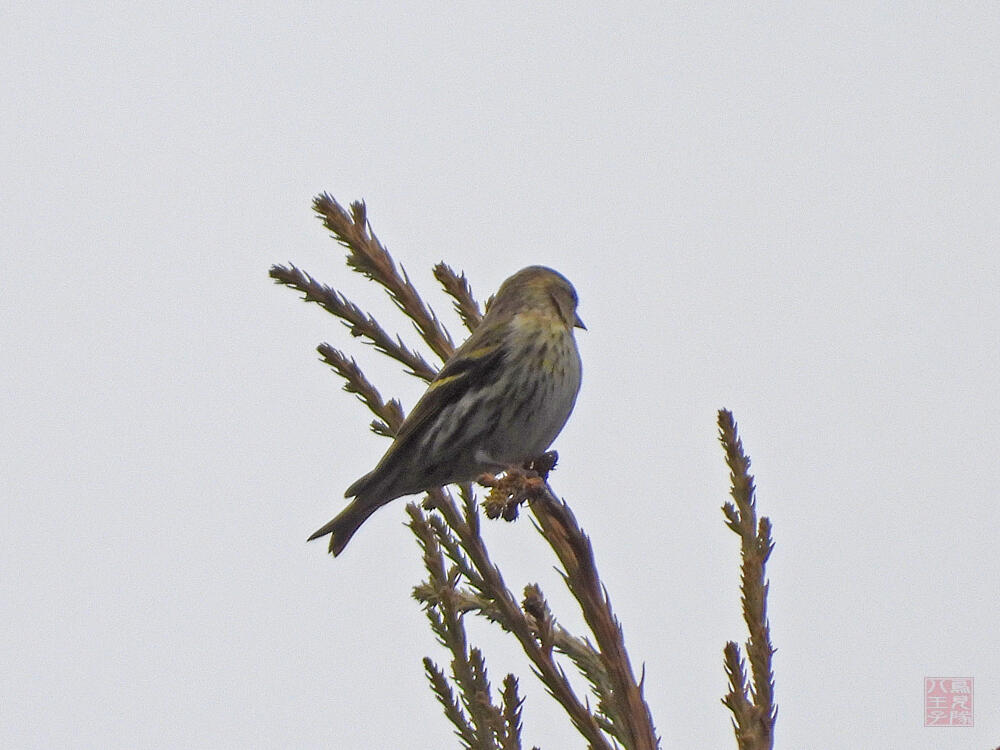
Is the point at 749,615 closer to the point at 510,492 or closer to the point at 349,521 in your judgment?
the point at 510,492

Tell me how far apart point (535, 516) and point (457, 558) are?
369 mm

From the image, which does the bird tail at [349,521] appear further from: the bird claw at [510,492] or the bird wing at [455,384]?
the bird claw at [510,492]

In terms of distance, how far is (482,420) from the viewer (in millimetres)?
3996

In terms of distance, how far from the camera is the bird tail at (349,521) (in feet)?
13.0

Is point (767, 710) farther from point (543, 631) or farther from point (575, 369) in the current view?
point (575, 369)

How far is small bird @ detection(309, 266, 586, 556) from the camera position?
390 cm

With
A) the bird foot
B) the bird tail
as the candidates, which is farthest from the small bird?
the bird foot

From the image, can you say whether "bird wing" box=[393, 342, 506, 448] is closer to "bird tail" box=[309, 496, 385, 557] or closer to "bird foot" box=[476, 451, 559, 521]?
"bird tail" box=[309, 496, 385, 557]

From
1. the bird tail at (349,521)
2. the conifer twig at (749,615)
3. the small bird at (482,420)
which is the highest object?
the small bird at (482,420)

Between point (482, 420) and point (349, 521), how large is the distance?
61cm

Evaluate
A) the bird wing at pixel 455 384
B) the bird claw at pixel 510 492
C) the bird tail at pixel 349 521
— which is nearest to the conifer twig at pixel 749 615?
the bird claw at pixel 510 492

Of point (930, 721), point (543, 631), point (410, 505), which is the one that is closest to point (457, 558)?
point (410, 505)

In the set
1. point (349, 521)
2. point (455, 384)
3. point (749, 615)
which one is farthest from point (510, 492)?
point (349, 521)

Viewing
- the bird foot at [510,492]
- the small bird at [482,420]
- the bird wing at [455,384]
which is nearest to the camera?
the bird foot at [510,492]
